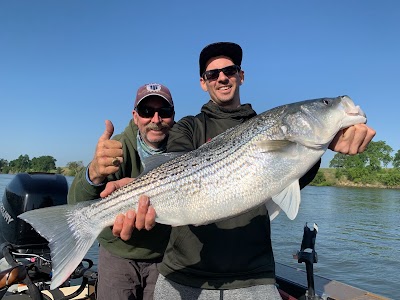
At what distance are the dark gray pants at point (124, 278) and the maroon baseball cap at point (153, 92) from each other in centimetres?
180

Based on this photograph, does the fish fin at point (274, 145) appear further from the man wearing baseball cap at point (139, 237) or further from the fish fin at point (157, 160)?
the man wearing baseball cap at point (139, 237)

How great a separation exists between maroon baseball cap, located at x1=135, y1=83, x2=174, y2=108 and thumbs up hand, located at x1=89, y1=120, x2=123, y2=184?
2.99 feet

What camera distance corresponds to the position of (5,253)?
18.4ft

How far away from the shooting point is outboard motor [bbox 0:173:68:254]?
593cm

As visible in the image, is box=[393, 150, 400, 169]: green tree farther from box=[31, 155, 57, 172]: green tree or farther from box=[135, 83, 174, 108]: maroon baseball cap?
box=[135, 83, 174, 108]: maroon baseball cap

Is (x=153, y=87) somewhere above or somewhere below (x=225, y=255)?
above

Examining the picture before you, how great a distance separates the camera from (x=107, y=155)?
321 cm

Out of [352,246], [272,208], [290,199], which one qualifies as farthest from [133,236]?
[352,246]

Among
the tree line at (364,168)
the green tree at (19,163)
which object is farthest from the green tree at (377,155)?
the green tree at (19,163)

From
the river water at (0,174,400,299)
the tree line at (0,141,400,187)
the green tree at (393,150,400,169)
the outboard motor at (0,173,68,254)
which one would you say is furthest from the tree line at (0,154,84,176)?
the green tree at (393,150,400,169)

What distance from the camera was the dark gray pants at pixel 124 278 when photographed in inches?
167

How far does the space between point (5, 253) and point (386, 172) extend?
64.8 m

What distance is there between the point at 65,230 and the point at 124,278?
1.29 metres

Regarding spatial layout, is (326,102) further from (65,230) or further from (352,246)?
(352,246)
